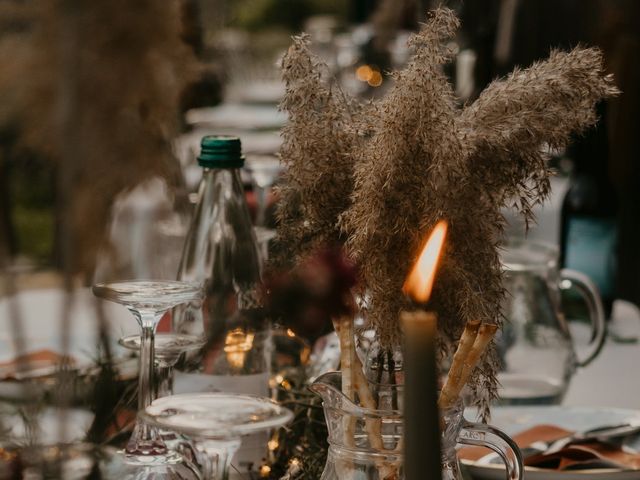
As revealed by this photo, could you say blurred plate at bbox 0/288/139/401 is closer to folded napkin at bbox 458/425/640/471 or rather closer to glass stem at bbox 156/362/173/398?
glass stem at bbox 156/362/173/398

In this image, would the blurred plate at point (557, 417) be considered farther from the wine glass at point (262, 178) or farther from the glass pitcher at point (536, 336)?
the wine glass at point (262, 178)

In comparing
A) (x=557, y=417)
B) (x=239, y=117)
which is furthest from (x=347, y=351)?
(x=239, y=117)

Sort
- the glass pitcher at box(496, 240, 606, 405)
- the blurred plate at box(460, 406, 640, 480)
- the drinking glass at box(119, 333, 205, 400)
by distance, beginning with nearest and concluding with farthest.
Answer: the drinking glass at box(119, 333, 205, 400), the blurred plate at box(460, 406, 640, 480), the glass pitcher at box(496, 240, 606, 405)

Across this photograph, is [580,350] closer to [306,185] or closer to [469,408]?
[469,408]

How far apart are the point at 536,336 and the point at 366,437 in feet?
2.04

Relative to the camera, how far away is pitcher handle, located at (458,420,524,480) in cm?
57

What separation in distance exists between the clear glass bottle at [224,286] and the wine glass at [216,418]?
298mm

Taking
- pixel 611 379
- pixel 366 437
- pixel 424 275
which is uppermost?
pixel 424 275

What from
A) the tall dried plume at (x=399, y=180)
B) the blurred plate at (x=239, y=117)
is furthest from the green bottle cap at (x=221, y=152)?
the blurred plate at (x=239, y=117)

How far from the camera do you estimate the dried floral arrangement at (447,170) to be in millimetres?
549

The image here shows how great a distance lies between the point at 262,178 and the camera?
1245 millimetres

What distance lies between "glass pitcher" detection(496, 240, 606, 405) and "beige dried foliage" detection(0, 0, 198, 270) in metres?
0.42

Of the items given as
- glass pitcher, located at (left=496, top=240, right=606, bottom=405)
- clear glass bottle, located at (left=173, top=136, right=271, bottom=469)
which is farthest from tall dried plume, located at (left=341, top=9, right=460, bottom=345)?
glass pitcher, located at (left=496, top=240, right=606, bottom=405)

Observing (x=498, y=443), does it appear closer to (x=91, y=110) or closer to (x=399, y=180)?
(x=399, y=180)
